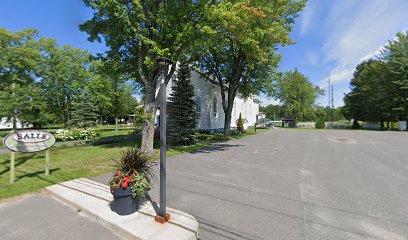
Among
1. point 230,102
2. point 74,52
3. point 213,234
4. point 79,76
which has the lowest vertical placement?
point 213,234

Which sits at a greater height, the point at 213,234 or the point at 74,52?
the point at 74,52

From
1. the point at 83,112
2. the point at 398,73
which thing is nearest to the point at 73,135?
the point at 83,112

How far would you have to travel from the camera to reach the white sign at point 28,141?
566 cm

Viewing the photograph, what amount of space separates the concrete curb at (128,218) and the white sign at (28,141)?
5.49ft

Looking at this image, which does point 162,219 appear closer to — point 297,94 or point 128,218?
point 128,218

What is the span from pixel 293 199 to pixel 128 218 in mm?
3789

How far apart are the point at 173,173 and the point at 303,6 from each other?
16777 mm

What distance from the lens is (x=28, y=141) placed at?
19.7ft

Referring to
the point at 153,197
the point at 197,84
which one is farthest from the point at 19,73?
the point at 153,197

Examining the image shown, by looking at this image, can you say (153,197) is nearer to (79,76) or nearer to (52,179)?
(52,179)

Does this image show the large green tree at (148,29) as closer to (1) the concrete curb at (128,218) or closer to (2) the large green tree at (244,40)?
(2) the large green tree at (244,40)

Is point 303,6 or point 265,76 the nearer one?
point 303,6

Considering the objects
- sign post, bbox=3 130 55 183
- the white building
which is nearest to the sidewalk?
sign post, bbox=3 130 55 183

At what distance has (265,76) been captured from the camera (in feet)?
60.1
